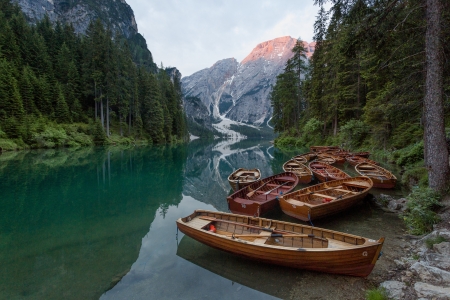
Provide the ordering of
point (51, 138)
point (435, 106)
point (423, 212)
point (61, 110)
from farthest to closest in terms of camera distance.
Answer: point (61, 110) < point (51, 138) < point (435, 106) < point (423, 212)

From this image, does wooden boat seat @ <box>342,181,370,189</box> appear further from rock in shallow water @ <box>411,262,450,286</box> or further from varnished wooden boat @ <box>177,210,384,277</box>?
rock in shallow water @ <box>411,262,450,286</box>

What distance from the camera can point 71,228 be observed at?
767 centimetres

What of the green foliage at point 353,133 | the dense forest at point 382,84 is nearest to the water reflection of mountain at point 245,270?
the dense forest at point 382,84

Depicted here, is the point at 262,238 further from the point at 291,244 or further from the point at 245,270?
the point at 245,270

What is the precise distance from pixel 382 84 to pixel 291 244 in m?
21.9

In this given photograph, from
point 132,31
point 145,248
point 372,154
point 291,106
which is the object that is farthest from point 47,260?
point 132,31

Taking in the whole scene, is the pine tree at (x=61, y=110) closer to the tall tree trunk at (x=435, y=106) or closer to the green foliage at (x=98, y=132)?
the green foliage at (x=98, y=132)

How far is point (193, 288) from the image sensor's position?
4.78 meters

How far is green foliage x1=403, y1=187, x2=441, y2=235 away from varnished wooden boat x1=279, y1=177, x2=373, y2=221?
1.69m

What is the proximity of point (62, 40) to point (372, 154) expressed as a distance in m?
62.2

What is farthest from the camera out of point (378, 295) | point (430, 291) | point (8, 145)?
point (8, 145)

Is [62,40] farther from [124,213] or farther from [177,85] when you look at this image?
[124,213]

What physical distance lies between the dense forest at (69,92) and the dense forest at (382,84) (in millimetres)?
31885

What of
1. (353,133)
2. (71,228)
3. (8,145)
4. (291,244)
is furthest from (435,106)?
(8,145)
